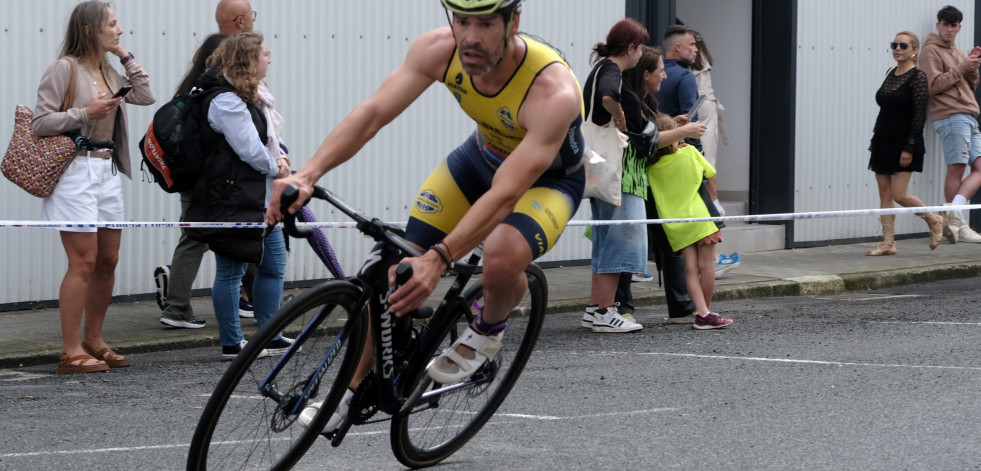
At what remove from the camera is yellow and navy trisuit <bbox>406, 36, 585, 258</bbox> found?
4.78 meters

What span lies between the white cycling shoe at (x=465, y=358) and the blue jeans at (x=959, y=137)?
10318 mm

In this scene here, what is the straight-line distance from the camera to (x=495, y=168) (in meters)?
5.12

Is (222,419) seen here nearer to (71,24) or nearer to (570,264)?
(71,24)


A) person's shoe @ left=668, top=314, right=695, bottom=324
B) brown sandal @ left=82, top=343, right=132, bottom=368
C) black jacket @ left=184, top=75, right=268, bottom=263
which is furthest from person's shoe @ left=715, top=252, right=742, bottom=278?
brown sandal @ left=82, top=343, right=132, bottom=368

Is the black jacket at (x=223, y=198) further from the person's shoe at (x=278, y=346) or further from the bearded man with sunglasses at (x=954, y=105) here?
the bearded man with sunglasses at (x=954, y=105)

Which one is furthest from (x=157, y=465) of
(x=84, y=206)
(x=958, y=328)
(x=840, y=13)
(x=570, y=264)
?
(x=840, y=13)

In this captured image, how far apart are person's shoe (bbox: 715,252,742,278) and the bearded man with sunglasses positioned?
3.66m

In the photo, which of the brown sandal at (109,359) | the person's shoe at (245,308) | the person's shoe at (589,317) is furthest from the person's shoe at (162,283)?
the person's shoe at (589,317)

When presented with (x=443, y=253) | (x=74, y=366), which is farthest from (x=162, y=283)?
(x=443, y=253)

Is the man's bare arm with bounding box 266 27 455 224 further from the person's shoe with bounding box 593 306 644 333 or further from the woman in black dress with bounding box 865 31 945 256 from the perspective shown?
the woman in black dress with bounding box 865 31 945 256

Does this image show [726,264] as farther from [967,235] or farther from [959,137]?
[967,235]

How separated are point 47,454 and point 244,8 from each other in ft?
12.9

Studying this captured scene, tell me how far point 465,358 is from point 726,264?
666 cm

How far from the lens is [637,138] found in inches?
345
